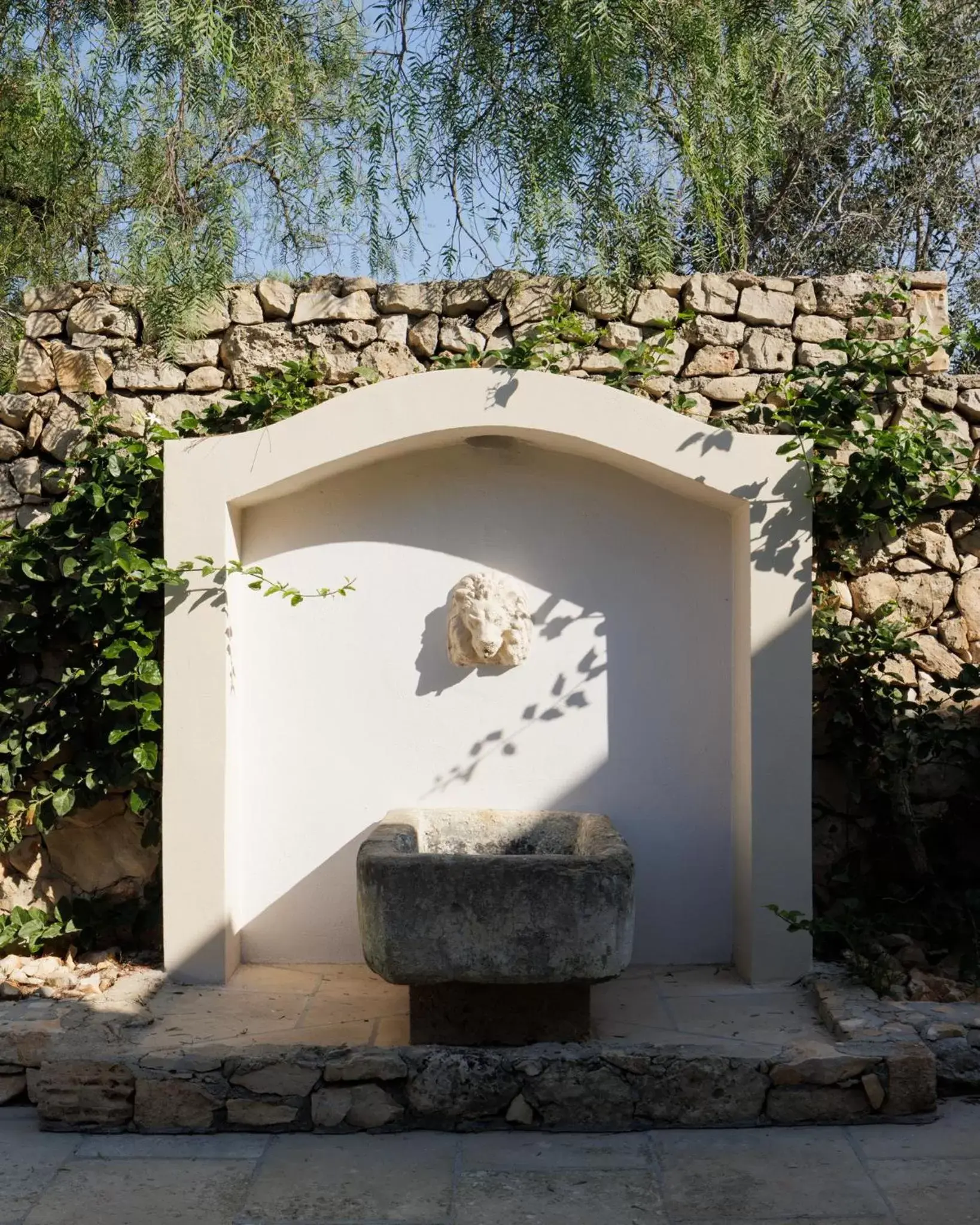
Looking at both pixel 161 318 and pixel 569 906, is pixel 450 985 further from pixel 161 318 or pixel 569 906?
pixel 161 318

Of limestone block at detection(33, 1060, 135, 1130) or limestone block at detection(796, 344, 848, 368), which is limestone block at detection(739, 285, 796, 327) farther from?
limestone block at detection(33, 1060, 135, 1130)

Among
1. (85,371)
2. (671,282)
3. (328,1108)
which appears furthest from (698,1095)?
(85,371)

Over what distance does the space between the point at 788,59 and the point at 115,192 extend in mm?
3294

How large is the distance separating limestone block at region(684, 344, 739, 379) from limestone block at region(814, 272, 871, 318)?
0.47 meters

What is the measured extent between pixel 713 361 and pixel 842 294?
26.3 inches

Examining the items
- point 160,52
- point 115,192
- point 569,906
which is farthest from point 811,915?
point 115,192

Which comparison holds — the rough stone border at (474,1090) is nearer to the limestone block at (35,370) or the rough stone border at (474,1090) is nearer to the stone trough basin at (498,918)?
the stone trough basin at (498,918)

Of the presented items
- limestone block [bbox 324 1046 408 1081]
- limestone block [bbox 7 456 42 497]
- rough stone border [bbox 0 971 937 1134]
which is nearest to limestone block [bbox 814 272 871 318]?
rough stone border [bbox 0 971 937 1134]

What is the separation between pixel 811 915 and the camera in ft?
16.6

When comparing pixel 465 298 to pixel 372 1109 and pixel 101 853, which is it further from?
pixel 372 1109

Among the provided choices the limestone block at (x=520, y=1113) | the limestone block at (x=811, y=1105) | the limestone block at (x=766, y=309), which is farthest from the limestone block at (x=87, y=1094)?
the limestone block at (x=766, y=309)

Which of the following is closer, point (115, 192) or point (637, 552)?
point (637, 552)

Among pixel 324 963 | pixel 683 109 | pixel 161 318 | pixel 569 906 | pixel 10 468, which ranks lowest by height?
pixel 324 963

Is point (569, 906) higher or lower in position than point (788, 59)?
lower
